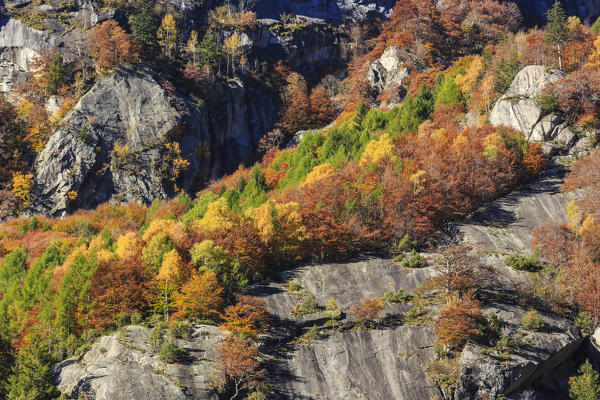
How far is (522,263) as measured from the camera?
169 ft

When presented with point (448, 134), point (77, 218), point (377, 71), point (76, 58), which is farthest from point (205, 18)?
point (448, 134)

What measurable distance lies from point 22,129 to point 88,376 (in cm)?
6010

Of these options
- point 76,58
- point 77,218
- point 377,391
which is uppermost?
point 76,58

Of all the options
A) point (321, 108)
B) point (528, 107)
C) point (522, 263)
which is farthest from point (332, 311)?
point (321, 108)

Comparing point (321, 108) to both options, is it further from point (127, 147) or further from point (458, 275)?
point (458, 275)

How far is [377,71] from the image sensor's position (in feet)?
339

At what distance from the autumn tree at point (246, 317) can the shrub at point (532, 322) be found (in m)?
21.6

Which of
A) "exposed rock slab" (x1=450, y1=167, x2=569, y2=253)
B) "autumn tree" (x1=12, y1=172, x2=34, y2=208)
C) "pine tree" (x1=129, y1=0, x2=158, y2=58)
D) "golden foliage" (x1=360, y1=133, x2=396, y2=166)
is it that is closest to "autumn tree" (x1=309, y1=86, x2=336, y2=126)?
"pine tree" (x1=129, y1=0, x2=158, y2=58)

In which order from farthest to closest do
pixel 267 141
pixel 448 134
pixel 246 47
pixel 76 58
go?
pixel 246 47, pixel 267 141, pixel 76 58, pixel 448 134

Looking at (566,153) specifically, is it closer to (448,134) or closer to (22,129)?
(448,134)

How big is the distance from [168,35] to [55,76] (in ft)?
73.4

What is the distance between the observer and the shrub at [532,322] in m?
44.3

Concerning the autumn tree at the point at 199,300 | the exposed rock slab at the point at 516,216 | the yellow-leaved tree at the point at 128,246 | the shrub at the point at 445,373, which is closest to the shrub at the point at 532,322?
the shrub at the point at 445,373

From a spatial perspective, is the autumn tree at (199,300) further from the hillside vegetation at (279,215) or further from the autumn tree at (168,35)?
the autumn tree at (168,35)
